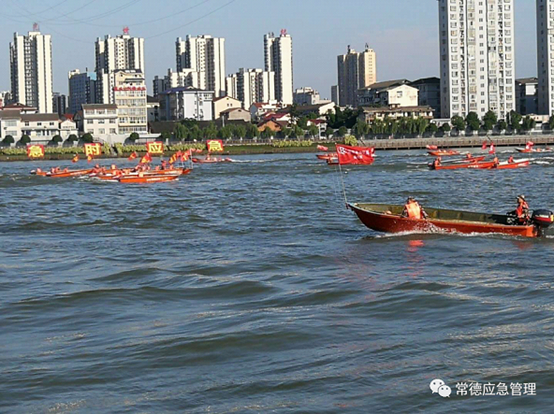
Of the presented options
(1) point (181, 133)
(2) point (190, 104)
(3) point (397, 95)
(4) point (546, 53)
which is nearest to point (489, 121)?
(4) point (546, 53)

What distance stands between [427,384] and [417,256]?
1035cm

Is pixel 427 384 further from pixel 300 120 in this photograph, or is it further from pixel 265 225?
pixel 300 120

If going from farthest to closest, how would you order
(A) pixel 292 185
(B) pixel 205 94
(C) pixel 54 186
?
(B) pixel 205 94, (C) pixel 54 186, (A) pixel 292 185

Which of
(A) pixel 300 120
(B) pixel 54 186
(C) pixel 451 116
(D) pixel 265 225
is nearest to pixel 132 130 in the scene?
(A) pixel 300 120

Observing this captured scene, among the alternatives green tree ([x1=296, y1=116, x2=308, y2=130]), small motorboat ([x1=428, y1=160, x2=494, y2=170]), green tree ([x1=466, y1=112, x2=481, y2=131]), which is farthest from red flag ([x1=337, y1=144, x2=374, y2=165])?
green tree ([x1=296, y1=116, x2=308, y2=130])

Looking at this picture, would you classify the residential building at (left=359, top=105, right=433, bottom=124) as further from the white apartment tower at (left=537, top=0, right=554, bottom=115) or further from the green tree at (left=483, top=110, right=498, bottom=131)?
the white apartment tower at (left=537, top=0, right=554, bottom=115)

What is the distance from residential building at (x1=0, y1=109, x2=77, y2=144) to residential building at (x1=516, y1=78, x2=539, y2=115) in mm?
65020

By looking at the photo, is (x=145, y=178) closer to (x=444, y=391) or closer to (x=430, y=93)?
(x=444, y=391)

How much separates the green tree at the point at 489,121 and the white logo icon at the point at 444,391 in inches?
4406

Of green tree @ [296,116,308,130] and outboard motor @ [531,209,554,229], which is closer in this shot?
outboard motor @ [531,209,554,229]

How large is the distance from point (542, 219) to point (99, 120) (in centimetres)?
10364

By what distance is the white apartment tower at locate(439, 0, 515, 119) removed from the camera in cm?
12569

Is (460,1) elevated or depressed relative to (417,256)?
elevated

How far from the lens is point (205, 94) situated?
151250mm
